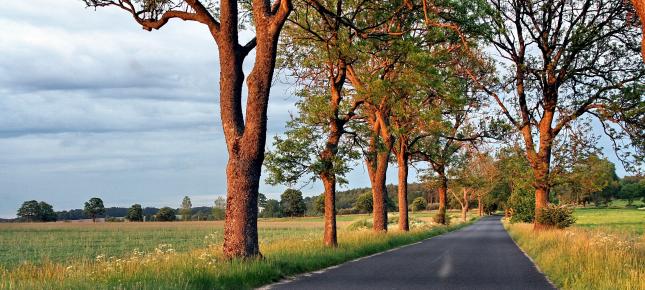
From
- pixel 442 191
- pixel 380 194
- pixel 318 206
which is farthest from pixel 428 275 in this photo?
pixel 318 206

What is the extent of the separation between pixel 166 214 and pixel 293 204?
31.7 meters

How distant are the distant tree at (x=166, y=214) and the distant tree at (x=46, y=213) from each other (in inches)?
1048

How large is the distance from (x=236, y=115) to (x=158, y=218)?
12357 cm

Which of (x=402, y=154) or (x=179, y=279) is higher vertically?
(x=402, y=154)

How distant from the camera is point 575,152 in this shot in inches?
1143

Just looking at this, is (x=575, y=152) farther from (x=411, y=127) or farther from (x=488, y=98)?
(x=411, y=127)

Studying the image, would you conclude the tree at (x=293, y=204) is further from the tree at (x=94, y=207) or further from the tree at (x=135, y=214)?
the tree at (x=94, y=207)

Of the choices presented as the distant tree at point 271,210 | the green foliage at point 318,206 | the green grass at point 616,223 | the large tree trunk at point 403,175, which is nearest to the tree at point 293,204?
the distant tree at point 271,210

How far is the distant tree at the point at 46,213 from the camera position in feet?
450

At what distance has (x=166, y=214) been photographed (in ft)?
432

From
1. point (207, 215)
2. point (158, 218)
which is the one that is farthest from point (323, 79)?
point (207, 215)

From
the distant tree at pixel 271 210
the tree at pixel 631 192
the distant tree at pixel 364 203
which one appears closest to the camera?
the distant tree at pixel 364 203

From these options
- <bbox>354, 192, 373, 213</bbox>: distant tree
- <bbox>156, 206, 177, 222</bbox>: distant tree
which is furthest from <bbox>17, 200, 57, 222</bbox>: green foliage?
<bbox>354, 192, 373, 213</bbox>: distant tree

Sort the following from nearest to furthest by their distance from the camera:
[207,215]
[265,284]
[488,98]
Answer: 1. [265,284]
2. [488,98]
3. [207,215]
